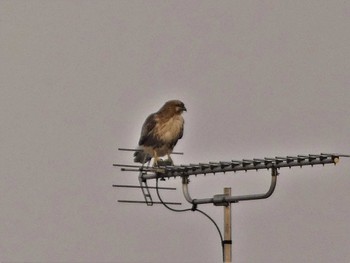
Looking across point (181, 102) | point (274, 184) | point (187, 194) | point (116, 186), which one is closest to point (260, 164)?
point (274, 184)

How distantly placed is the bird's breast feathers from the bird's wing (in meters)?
0.11

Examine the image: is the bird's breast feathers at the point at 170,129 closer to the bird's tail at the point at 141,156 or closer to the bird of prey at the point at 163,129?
the bird of prey at the point at 163,129

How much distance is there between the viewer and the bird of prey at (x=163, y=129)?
30.0 m

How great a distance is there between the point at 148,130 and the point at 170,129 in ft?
1.37

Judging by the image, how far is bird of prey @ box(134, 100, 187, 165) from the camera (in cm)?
3004

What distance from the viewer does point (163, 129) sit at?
30.3 m

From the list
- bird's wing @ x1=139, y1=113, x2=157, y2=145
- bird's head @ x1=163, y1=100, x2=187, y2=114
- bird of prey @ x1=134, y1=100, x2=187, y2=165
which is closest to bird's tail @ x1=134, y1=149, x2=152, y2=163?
bird of prey @ x1=134, y1=100, x2=187, y2=165

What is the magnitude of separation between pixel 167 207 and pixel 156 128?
16.7 feet

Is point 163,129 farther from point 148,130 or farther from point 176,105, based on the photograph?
point 176,105

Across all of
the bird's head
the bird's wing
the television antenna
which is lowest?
the television antenna

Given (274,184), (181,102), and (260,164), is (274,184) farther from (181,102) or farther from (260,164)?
(181,102)

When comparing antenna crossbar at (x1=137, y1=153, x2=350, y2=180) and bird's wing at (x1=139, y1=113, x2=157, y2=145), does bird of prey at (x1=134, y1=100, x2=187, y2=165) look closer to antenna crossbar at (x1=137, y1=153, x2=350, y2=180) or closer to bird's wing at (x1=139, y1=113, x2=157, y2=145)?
bird's wing at (x1=139, y1=113, x2=157, y2=145)

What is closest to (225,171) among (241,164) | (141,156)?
→ (241,164)

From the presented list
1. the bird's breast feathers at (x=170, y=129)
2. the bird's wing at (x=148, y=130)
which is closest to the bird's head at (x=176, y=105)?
the bird's breast feathers at (x=170, y=129)
